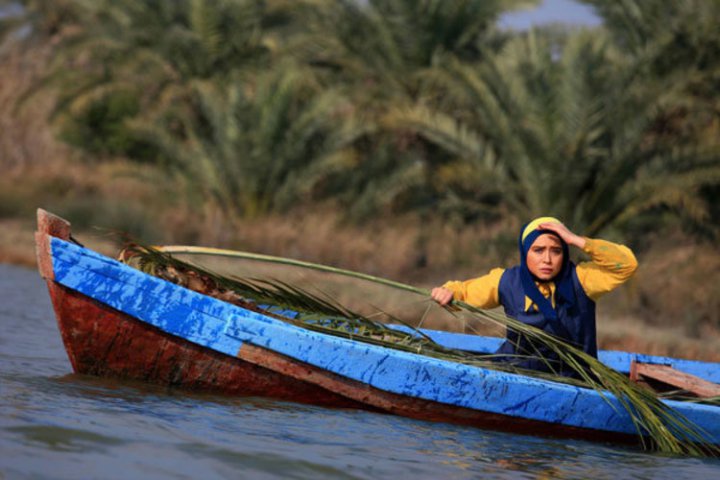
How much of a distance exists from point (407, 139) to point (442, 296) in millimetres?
13414

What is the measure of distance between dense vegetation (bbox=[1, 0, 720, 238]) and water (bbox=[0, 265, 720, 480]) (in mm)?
8778

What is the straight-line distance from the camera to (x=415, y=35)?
18.3 meters

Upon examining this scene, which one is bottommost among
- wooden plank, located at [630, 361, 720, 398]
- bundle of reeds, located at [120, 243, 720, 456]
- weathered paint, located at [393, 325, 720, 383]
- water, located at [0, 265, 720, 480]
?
water, located at [0, 265, 720, 480]

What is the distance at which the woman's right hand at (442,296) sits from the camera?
618cm

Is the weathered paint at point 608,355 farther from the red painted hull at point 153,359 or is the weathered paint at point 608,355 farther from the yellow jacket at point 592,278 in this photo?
the red painted hull at point 153,359

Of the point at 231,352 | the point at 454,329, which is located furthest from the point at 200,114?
the point at 231,352

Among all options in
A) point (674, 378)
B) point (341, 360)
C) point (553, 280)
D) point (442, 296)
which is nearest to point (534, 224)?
point (553, 280)

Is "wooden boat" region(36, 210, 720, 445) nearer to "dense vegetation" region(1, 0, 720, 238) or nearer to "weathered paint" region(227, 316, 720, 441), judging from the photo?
"weathered paint" region(227, 316, 720, 441)

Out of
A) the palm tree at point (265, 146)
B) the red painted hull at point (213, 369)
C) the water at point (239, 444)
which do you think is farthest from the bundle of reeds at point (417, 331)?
the palm tree at point (265, 146)

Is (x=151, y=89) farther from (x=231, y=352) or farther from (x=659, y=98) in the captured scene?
(x=231, y=352)

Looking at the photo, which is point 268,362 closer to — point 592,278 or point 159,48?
point 592,278

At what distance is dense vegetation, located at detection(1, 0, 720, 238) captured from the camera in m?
14.4

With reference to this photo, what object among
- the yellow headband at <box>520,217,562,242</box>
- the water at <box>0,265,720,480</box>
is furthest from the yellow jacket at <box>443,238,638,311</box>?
the water at <box>0,265,720,480</box>

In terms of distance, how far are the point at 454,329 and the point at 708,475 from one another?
6.19 m
